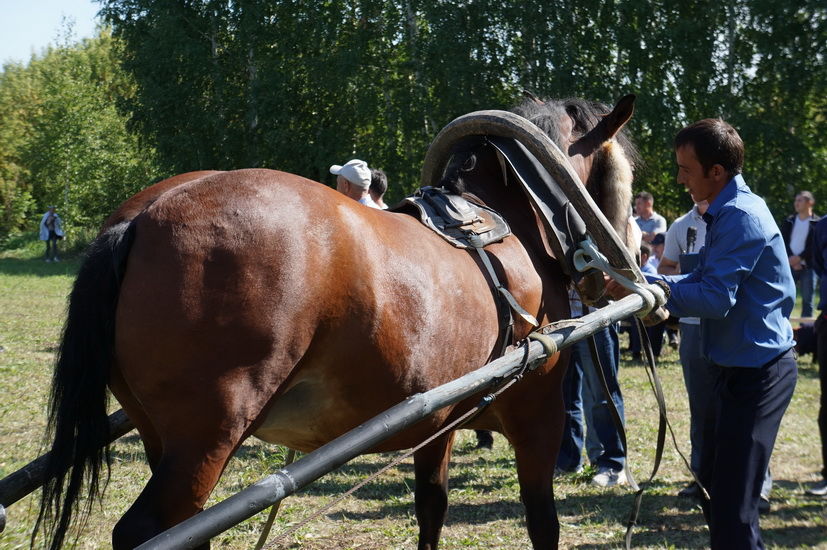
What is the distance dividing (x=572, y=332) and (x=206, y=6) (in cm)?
2167

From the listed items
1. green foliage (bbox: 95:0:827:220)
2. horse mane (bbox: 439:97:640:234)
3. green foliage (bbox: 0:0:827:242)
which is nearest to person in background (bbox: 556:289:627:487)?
horse mane (bbox: 439:97:640:234)

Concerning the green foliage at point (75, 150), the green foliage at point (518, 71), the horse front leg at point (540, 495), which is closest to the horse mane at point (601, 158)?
the horse front leg at point (540, 495)

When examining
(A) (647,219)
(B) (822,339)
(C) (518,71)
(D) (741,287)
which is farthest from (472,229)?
(C) (518,71)

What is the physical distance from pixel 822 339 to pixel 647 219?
13.5 ft

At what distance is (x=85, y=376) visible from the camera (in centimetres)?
223

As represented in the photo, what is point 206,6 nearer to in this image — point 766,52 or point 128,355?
point 766,52

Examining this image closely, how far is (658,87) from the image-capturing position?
17.3 metres

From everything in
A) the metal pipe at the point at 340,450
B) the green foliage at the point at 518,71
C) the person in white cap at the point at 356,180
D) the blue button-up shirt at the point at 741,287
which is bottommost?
the metal pipe at the point at 340,450

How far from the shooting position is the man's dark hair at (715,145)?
2.93m

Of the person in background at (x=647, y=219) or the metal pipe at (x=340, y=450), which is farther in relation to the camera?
the person in background at (x=647, y=219)

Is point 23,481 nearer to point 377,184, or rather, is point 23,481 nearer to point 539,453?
point 539,453

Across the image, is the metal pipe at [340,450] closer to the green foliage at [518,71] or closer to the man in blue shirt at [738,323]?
the man in blue shirt at [738,323]

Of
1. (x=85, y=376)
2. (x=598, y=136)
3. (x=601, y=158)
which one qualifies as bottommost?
(x=85, y=376)

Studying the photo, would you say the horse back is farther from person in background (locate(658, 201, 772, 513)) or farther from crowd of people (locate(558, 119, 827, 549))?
person in background (locate(658, 201, 772, 513))
